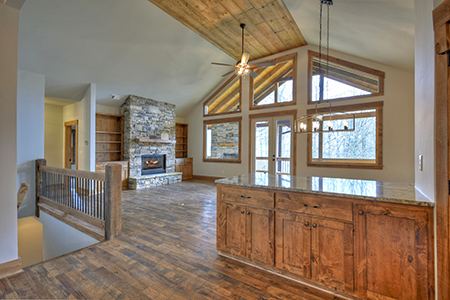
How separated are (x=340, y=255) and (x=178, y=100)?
737 cm

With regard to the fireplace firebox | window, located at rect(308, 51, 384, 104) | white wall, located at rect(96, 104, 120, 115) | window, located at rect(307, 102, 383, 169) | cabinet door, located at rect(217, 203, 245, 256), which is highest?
window, located at rect(308, 51, 384, 104)

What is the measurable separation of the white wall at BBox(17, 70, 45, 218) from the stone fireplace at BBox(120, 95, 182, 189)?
2373mm

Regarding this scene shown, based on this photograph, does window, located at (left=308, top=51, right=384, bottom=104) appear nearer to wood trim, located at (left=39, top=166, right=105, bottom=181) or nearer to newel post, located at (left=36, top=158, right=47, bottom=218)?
wood trim, located at (left=39, top=166, right=105, bottom=181)

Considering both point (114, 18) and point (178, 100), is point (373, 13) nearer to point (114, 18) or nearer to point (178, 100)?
point (114, 18)

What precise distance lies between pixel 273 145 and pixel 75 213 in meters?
5.45

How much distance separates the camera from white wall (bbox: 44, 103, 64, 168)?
Answer: 6.96 meters

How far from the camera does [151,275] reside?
2164 millimetres

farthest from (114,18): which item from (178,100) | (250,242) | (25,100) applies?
(250,242)

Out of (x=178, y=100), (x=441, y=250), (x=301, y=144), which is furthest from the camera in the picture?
(x=178, y=100)

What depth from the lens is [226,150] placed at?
26.5ft

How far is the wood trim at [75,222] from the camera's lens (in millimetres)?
3172

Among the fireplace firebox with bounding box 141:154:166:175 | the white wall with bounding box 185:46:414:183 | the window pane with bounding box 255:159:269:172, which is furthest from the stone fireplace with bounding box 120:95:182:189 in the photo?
the white wall with bounding box 185:46:414:183

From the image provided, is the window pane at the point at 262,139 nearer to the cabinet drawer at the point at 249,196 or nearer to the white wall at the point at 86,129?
the cabinet drawer at the point at 249,196

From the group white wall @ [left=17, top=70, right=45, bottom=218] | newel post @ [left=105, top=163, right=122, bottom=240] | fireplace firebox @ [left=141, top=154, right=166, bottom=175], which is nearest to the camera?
newel post @ [left=105, top=163, right=122, bottom=240]
